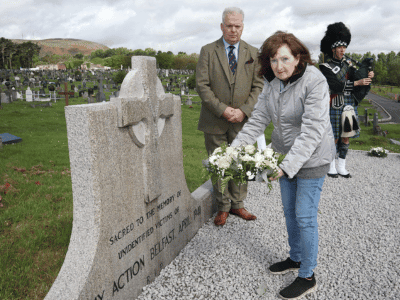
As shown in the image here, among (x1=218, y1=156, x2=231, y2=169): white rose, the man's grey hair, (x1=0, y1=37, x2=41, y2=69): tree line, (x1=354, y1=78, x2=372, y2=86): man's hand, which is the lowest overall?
(x1=218, y1=156, x2=231, y2=169): white rose

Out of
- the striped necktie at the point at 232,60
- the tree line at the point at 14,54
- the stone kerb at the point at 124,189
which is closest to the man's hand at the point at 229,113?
the striped necktie at the point at 232,60

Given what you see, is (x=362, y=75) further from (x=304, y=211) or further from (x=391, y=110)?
(x=391, y=110)

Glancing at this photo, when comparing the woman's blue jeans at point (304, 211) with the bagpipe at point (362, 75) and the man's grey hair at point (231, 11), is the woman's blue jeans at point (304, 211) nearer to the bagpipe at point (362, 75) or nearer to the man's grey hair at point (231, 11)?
the man's grey hair at point (231, 11)

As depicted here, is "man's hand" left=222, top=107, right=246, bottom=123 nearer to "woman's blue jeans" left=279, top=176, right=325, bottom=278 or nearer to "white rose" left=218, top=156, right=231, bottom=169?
"woman's blue jeans" left=279, top=176, right=325, bottom=278

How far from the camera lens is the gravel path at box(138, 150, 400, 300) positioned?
308 cm

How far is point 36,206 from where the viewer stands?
4.65 m

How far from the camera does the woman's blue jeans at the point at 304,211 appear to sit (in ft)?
8.79

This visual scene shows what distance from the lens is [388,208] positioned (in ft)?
16.9

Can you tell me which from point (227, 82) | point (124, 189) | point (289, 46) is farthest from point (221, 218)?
point (289, 46)

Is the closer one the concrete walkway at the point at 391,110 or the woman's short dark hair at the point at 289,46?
the woman's short dark hair at the point at 289,46

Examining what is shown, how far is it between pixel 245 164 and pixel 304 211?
70 cm

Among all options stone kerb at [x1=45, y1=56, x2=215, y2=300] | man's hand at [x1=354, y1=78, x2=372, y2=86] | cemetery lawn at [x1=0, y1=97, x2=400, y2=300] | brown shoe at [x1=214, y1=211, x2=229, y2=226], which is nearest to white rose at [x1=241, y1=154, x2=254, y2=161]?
cemetery lawn at [x1=0, y1=97, x2=400, y2=300]

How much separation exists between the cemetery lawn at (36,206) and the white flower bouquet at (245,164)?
0.23 m

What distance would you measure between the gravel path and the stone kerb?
1.22 ft
